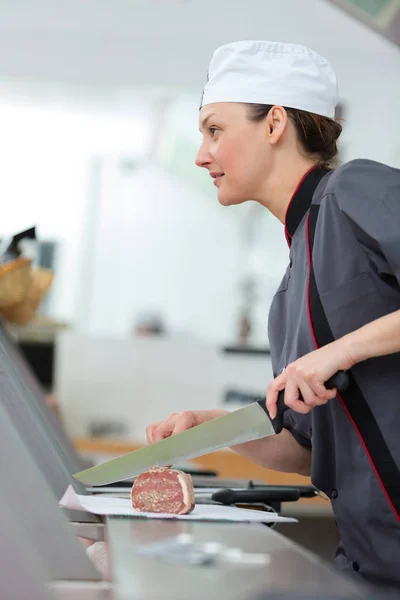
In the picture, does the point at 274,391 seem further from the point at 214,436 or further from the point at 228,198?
the point at 228,198

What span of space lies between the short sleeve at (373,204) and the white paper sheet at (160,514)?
413mm

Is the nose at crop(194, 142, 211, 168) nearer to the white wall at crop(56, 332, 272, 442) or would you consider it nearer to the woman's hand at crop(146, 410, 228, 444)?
the woman's hand at crop(146, 410, 228, 444)

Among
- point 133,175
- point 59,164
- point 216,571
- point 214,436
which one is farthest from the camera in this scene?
point 133,175

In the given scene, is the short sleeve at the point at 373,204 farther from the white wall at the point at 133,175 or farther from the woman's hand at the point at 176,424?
the white wall at the point at 133,175

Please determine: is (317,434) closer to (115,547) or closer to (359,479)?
(359,479)

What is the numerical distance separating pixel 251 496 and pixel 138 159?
6331 millimetres

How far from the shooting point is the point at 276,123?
1.58 meters

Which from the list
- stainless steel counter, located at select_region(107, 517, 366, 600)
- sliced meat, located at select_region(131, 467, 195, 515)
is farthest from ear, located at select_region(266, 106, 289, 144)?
stainless steel counter, located at select_region(107, 517, 366, 600)

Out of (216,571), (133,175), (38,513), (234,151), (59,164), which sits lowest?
(59,164)

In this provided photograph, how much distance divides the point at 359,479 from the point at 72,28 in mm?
5890

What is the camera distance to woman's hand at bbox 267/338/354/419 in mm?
1256

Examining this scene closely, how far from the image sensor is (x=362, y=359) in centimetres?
127

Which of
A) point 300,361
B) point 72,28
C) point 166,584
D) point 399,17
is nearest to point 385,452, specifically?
point 300,361

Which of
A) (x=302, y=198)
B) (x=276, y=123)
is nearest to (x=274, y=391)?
(x=302, y=198)
